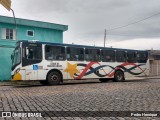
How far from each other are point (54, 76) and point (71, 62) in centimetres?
182

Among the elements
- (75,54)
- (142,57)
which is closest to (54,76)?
(75,54)

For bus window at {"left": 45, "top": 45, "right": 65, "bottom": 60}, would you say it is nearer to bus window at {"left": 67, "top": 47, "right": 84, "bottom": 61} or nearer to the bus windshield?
bus window at {"left": 67, "top": 47, "right": 84, "bottom": 61}

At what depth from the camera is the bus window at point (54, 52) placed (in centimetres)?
1925

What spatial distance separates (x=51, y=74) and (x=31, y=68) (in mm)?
1715

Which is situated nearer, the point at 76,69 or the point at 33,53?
the point at 33,53

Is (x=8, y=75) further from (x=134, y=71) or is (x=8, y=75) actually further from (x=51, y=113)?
(x=51, y=113)

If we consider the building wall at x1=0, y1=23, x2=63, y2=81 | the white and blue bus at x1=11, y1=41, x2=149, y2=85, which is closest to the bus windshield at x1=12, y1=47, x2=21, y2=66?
the white and blue bus at x1=11, y1=41, x2=149, y2=85

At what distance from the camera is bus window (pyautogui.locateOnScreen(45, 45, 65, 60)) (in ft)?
63.2

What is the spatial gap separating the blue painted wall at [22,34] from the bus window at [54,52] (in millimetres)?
11198

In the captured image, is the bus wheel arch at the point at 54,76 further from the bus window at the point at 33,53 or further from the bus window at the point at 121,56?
the bus window at the point at 121,56

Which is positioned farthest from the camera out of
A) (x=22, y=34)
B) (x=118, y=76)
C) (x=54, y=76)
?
(x=22, y=34)

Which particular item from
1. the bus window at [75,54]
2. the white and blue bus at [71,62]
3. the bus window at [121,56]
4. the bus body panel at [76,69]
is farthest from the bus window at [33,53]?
the bus window at [121,56]

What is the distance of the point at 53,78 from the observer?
63.9ft

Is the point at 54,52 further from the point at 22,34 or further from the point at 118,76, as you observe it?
the point at 22,34
